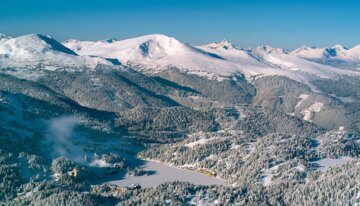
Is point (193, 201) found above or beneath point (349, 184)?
beneath

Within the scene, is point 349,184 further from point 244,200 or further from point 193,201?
point 193,201

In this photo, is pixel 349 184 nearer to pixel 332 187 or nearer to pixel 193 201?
pixel 332 187

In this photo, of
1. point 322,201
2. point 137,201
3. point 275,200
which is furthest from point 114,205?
point 322,201

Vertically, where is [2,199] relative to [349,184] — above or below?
below

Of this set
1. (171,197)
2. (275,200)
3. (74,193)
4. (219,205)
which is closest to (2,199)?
(74,193)

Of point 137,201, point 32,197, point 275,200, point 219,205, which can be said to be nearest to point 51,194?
point 32,197

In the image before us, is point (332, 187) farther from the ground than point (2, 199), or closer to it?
farther from the ground

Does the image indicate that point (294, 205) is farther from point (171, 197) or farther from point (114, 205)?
point (114, 205)
